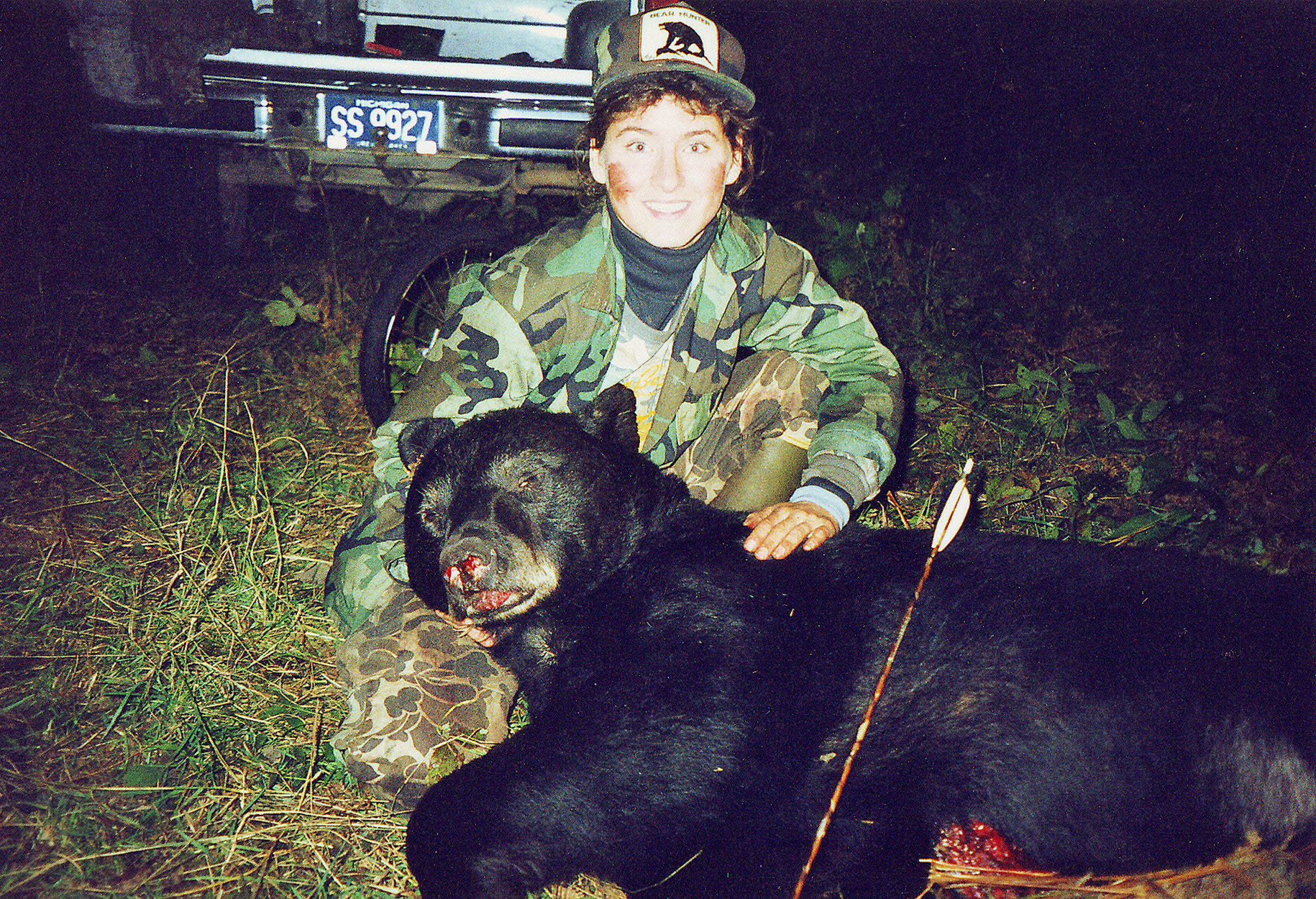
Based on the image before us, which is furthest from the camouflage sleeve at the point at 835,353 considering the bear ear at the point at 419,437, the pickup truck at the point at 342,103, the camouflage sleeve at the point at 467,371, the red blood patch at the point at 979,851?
the pickup truck at the point at 342,103

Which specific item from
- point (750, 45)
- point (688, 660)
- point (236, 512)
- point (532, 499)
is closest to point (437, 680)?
point (532, 499)

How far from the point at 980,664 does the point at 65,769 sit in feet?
8.04

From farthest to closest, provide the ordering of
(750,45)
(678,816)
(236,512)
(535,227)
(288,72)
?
(750,45)
(535,227)
(288,72)
(236,512)
(678,816)

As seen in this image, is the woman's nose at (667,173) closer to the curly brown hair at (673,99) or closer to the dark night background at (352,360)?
the curly brown hair at (673,99)

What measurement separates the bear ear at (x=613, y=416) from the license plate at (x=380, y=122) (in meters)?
2.34

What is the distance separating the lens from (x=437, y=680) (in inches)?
103

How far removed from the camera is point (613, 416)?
2631mm

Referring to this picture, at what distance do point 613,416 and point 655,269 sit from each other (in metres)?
0.57

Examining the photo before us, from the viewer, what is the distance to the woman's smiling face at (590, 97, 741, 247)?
268 centimetres

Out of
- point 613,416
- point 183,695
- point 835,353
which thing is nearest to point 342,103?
point 613,416

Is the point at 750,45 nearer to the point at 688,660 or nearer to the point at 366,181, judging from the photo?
the point at 366,181

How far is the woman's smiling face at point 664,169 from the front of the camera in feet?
8.79

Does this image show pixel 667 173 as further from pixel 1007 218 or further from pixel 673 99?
pixel 1007 218

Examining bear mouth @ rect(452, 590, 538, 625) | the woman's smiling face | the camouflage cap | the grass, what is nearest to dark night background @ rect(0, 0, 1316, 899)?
the grass
